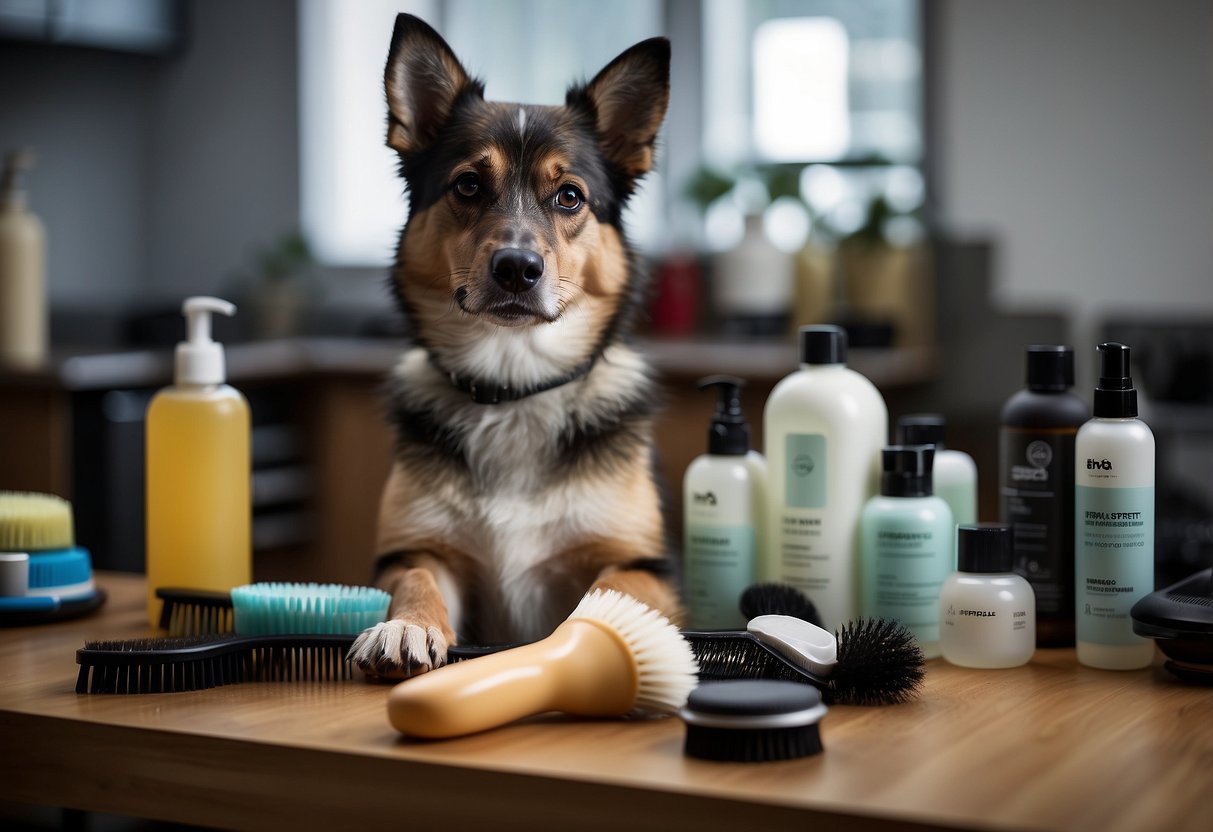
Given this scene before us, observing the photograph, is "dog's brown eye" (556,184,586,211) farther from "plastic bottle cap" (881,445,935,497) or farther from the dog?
"plastic bottle cap" (881,445,935,497)

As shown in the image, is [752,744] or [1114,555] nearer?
[752,744]

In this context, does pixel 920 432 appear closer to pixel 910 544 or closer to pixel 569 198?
pixel 910 544

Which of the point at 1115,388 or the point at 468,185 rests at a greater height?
the point at 468,185

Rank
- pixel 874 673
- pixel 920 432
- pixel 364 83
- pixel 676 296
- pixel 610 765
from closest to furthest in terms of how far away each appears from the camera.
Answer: pixel 610 765 → pixel 874 673 → pixel 920 432 → pixel 676 296 → pixel 364 83

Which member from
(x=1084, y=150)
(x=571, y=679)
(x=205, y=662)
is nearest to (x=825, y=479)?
(x=571, y=679)

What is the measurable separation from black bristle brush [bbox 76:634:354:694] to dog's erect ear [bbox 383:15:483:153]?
483 mm

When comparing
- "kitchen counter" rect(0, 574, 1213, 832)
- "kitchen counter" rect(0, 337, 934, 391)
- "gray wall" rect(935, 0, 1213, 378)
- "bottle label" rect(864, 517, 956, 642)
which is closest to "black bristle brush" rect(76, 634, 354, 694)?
"kitchen counter" rect(0, 574, 1213, 832)

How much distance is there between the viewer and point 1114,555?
1029 millimetres

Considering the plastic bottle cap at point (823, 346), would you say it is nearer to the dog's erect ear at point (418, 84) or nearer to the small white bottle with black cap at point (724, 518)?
the small white bottle with black cap at point (724, 518)

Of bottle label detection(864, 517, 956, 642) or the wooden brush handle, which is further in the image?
bottle label detection(864, 517, 956, 642)

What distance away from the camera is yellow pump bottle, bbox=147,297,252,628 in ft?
3.92

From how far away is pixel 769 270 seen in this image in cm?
339

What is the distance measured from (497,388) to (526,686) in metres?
0.40

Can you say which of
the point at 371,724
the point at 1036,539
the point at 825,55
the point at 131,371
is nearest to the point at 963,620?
the point at 1036,539
